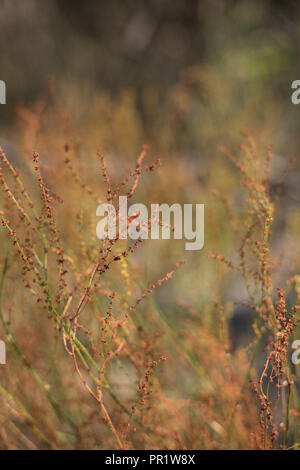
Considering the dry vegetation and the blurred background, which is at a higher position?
the blurred background

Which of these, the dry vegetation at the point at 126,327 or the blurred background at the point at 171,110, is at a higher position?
the blurred background at the point at 171,110

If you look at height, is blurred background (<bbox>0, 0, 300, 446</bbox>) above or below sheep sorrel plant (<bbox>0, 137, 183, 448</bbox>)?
above

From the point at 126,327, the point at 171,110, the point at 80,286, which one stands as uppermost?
the point at 171,110

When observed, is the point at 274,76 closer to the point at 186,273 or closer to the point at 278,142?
the point at 278,142

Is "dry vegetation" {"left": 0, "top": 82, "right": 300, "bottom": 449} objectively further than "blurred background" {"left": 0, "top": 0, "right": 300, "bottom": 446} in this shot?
No

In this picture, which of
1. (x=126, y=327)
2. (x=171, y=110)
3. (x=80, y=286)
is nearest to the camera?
(x=80, y=286)

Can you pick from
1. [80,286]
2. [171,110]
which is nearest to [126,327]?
[80,286]

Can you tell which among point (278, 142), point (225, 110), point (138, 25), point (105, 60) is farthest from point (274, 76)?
point (105, 60)

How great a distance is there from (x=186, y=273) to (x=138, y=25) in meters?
2.67

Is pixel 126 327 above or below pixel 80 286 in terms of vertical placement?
below

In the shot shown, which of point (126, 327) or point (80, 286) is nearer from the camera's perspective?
point (80, 286)

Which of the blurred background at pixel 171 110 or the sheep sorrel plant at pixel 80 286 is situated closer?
the sheep sorrel plant at pixel 80 286

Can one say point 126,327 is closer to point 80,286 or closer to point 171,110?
point 80,286

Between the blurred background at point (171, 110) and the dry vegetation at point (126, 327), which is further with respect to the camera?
the blurred background at point (171, 110)
